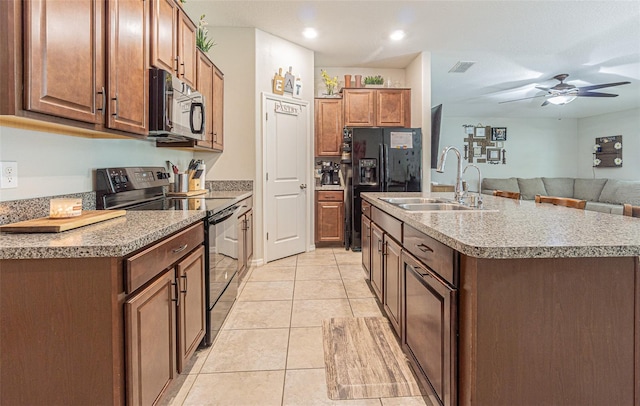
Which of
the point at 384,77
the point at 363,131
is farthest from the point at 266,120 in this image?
the point at 384,77

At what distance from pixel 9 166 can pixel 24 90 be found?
47cm

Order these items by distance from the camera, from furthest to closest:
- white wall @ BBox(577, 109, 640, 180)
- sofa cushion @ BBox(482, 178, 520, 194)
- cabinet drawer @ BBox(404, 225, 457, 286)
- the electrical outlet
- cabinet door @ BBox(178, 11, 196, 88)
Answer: sofa cushion @ BBox(482, 178, 520, 194) < white wall @ BBox(577, 109, 640, 180) < cabinet door @ BBox(178, 11, 196, 88) < the electrical outlet < cabinet drawer @ BBox(404, 225, 457, 286)

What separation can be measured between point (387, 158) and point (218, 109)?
227 centimetres

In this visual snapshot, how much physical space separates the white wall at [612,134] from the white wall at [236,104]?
8187mm

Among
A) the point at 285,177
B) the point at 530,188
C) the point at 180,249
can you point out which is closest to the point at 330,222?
the point at 285,177

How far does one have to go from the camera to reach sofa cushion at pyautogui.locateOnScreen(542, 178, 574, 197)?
780 centimetres

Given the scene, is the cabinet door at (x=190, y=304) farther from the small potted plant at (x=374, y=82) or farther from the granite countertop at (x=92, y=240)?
the small potted plant at (x=374, y=82)

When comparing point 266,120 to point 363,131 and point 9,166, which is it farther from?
point 9,166

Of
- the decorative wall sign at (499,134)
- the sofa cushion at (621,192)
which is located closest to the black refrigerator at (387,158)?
the decorative wall sign at (499,134)

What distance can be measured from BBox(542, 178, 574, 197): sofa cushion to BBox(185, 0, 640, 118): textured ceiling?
7.80 ft

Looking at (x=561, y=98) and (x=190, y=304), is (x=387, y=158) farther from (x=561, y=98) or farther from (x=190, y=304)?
(x=190, y=304)

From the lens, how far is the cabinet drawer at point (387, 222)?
76.0 inches

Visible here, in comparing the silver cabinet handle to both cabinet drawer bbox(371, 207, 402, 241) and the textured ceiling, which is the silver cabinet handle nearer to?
cabinet drawer bbox(371, 207, 402, 241)

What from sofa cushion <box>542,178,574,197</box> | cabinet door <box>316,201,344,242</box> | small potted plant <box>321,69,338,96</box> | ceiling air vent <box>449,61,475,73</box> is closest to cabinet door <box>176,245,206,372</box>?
cabinet door <box>316,201,344,242</box>
